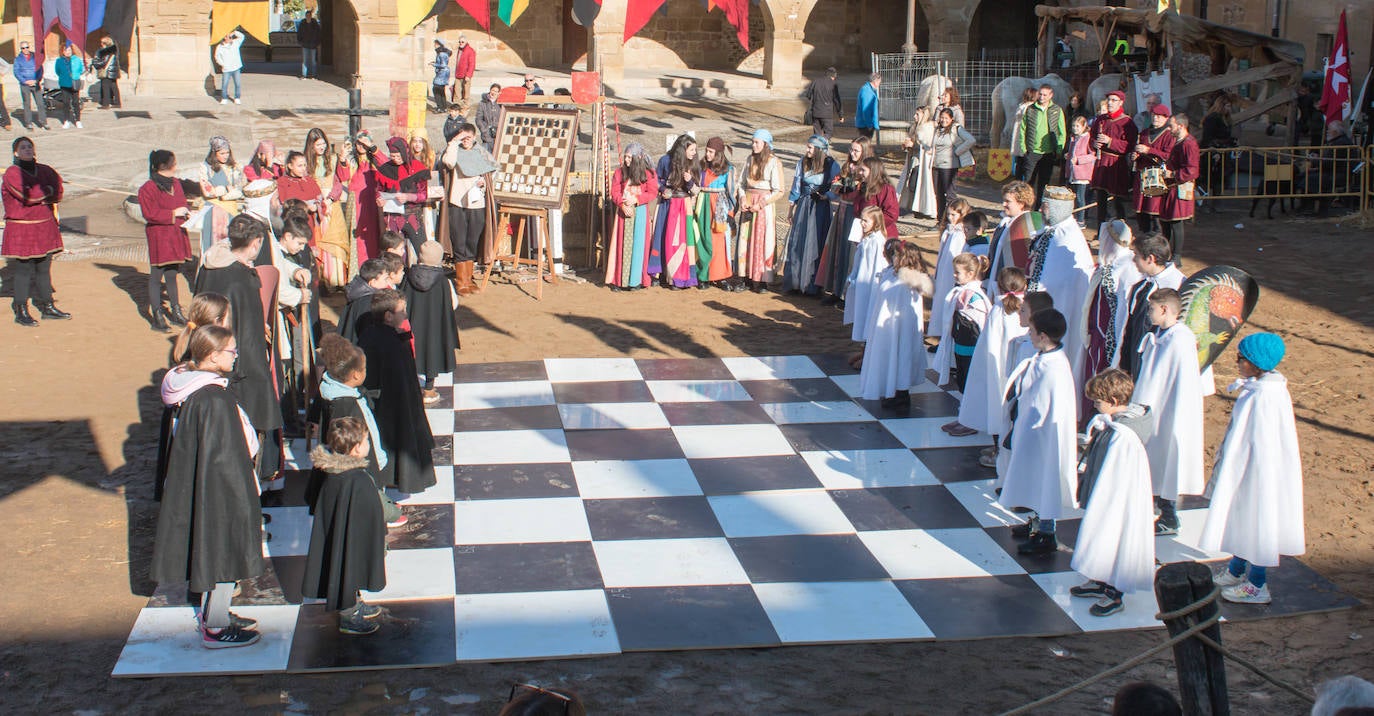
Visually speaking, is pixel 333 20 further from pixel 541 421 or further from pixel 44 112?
pixel 541 421

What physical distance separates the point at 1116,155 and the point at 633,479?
757 cm

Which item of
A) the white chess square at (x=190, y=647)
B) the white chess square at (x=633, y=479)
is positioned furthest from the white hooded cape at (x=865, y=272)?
the white chess square at (x=190, y=647)

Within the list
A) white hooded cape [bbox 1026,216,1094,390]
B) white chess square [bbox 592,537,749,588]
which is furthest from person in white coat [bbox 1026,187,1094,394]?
white chess square [bbox 592,537,749,588]

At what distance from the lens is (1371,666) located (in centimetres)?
491

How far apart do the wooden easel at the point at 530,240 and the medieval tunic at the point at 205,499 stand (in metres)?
5.79

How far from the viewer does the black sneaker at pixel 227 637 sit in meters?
4.91

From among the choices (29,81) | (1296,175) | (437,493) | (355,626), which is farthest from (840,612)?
(29,81)

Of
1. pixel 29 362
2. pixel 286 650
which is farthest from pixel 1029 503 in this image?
pixel 29 362

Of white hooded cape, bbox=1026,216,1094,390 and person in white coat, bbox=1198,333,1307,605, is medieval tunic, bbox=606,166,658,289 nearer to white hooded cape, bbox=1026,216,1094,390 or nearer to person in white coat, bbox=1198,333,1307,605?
white hooded cape, bbox=1026,216,1094,390

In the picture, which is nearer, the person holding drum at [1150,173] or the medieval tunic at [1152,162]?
the person holding drum at [1150,173]

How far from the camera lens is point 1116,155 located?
12.3 meters

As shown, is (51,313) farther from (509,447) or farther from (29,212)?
(509,447)

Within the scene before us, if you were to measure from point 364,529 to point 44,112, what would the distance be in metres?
16.8

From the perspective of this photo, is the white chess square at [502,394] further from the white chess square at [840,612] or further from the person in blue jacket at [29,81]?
the person in blue jacket at [29,81]
